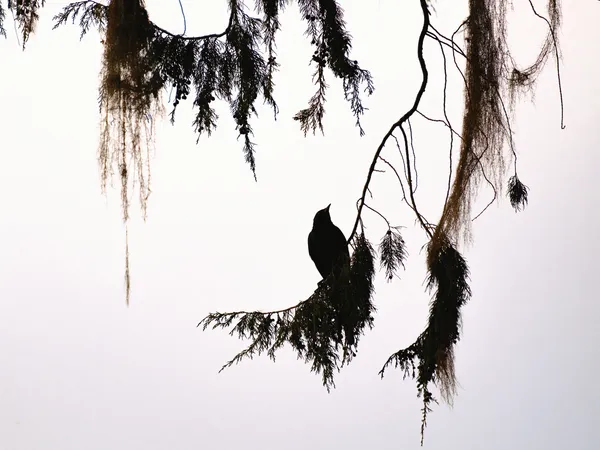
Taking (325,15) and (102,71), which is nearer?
(102,71)

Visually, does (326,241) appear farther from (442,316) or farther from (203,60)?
(203,60)

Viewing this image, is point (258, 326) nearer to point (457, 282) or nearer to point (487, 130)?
point (457, 282)

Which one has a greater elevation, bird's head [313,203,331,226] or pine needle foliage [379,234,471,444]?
bird's head [313,203,331,226]

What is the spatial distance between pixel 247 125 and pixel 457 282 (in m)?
0.45

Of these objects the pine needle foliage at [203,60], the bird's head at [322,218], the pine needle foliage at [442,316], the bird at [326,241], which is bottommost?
the pine needle foliage at [442,316]

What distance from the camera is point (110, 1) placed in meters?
1.27

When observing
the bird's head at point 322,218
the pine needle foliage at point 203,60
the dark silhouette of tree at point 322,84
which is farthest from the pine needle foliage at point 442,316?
the pine needle foliage at point 203,60

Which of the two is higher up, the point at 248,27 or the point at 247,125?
the point at 248,27

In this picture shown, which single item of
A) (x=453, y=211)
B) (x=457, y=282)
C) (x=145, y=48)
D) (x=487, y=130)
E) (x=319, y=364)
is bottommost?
(x=319, y=364)

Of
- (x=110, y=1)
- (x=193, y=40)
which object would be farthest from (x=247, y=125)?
(x=110, y=1)

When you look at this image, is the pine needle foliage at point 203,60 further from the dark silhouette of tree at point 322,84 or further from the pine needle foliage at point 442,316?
the pine needle foliage at point 442,316

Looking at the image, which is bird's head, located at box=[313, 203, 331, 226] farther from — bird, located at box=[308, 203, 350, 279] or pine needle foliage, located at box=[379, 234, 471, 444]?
pine needle foliage, located at box=[379, 234, 471, 444]

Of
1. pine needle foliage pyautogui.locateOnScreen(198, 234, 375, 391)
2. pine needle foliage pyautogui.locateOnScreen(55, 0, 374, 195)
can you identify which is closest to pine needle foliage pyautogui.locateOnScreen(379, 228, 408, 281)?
pine needle foliage pyautogui.locateOnScreen(198, 234, 375, 391)

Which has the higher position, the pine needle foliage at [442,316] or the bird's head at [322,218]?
Result: the bird's head at [322,218]
